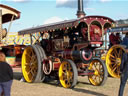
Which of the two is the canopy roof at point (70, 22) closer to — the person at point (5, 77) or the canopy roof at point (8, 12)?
the canopy roof at point (8, 12)

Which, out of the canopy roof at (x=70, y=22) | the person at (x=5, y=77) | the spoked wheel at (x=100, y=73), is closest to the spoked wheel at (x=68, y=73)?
the spoked wheel at (x=100, y=73)

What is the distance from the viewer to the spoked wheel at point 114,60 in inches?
380

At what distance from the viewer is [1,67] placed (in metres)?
4.79

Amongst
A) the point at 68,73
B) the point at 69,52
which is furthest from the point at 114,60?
the point at 68,73

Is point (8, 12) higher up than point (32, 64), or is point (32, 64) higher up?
point (8, 12)

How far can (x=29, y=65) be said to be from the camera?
921cm

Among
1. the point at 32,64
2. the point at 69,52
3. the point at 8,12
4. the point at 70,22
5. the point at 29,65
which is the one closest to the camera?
the point at 70,22

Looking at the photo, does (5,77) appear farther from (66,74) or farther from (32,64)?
(32,64)

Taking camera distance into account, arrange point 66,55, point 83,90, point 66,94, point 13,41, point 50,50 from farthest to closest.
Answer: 1. point 13,41
2. point 50,50
3. point 66,55
4. point 83,90
5. point 66,94

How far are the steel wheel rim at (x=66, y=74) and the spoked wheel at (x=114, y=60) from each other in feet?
8.73

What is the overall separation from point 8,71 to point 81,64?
3.87m

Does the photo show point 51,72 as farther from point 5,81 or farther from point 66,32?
point 5,81

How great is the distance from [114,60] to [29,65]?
326 cm

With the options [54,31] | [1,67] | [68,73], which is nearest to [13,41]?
[54,31]
